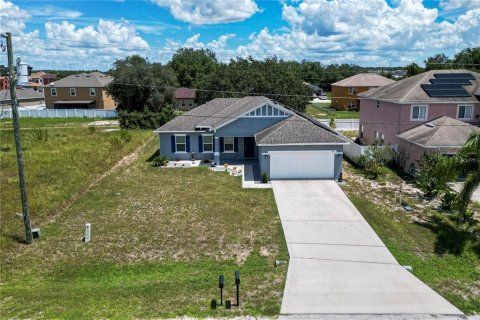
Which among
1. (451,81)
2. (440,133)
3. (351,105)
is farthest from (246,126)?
(351,105)

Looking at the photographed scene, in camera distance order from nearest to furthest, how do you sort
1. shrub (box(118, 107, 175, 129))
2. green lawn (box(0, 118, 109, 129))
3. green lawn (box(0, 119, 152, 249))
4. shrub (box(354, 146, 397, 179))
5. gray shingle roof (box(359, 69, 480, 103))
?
green lawn (box(0, 119, 152, 249)), shrub (box(354, 146, 397, 179)), gray shingle roof (box(359, 69, 480, 103)), shrub (box(118, 107, 175, 129)), green lawn (box(0, 118, 109, 129))

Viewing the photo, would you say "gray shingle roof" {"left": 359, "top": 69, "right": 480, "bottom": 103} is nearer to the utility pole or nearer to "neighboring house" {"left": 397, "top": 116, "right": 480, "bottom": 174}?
"neighboring house" {"left": 397, "top": 116, "right": 480, "bottom": 174}

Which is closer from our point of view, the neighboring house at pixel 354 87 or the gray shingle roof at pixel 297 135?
the gray shingle roof at pixel 297 135

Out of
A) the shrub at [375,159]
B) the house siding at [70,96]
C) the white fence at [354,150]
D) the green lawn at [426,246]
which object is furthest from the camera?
the house siding at [70,96]

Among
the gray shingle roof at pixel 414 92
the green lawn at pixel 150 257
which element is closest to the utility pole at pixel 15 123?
the green lawn at pixel 150 257

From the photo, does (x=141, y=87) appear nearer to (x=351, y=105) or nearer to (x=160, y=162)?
(x=160, y=162)

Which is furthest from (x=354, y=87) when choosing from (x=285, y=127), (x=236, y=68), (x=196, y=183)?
(x=196, y=183)

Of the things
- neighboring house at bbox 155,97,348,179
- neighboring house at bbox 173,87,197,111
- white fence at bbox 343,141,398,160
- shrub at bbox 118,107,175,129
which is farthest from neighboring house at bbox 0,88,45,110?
white fence at bbox 343,141,398,160

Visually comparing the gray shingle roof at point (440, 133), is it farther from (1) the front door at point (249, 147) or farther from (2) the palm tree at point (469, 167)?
(1) the front door at point (249, 147)
